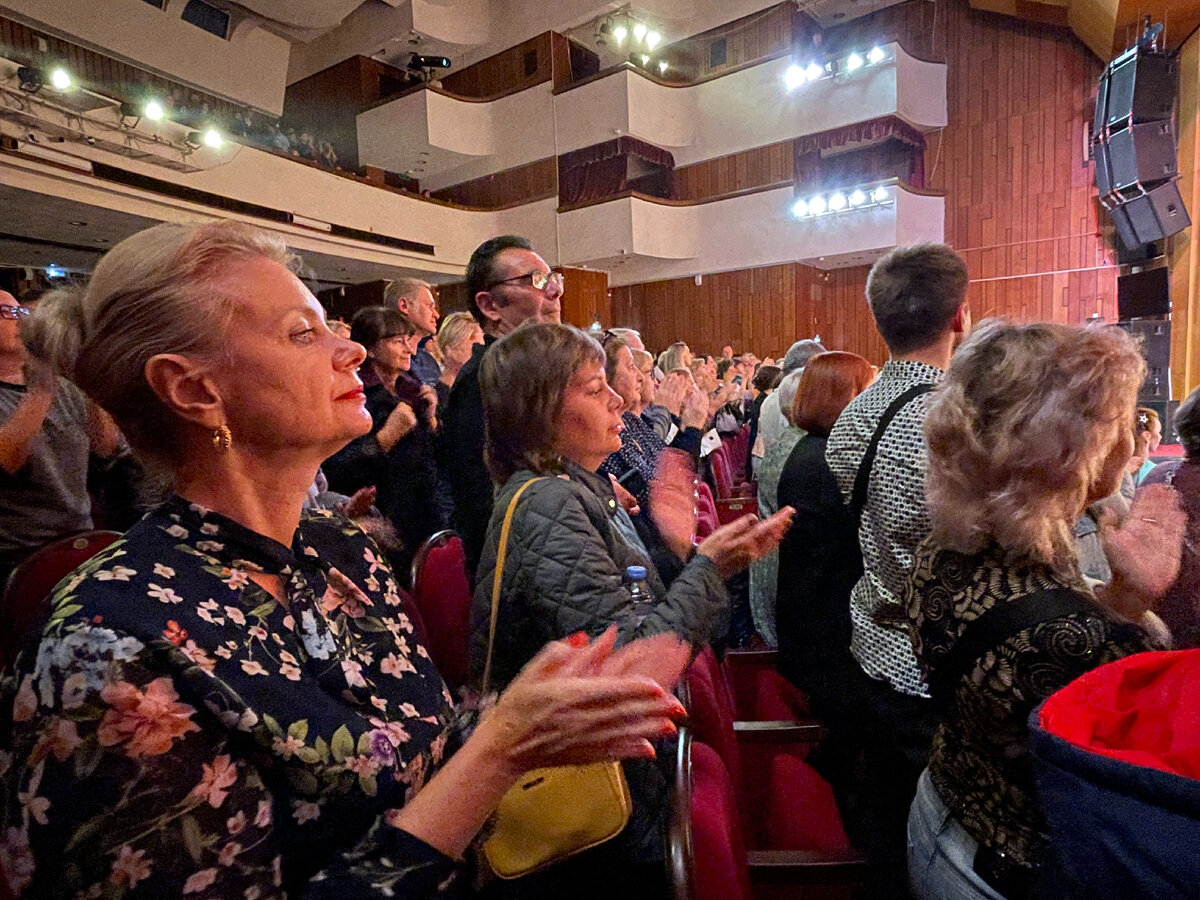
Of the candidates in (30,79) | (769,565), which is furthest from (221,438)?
(30,79)

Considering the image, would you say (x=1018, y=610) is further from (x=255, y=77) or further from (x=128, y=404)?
(x=255, y=77)

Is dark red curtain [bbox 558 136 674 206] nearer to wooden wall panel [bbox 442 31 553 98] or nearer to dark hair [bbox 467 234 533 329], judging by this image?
wooden wall panel [bbox 442 31 553 98]

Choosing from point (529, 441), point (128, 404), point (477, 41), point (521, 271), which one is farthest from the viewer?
point (477, 41)

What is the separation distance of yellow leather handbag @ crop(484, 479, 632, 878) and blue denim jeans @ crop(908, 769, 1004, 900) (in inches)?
21.4

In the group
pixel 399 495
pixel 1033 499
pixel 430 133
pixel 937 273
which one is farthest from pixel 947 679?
pixel 430 133

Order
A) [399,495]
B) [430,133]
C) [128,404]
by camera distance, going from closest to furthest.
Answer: [128,404]
[399,495]
[430,133]

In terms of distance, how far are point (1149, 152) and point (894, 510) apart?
294 inches

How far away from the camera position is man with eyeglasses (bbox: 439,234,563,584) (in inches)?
75.6

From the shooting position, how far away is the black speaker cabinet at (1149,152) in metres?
6.55

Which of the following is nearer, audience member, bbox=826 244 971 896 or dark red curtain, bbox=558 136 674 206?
audience member, bbox=826 244 971 896

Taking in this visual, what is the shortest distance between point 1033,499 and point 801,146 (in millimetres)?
11551

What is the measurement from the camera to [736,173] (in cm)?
1198

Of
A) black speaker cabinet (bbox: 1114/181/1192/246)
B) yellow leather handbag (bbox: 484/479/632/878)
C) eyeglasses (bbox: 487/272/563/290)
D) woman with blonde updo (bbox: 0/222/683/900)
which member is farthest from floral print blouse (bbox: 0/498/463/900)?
black speaker cabinet (bbox: 1114/181/1192/246)

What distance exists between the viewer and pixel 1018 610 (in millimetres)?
938
